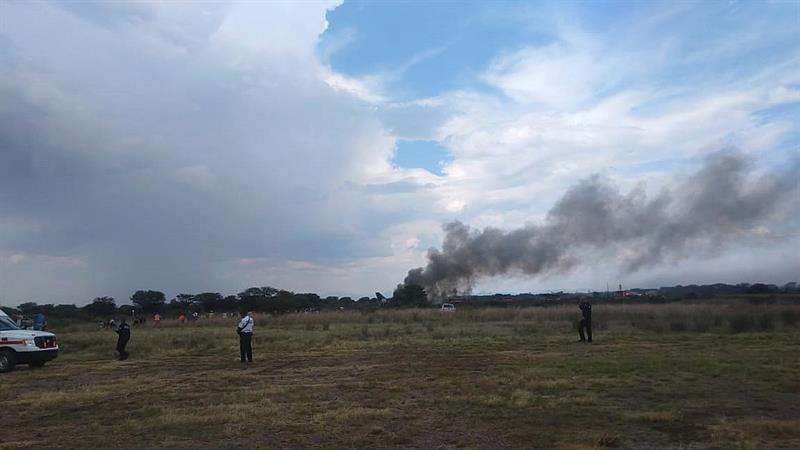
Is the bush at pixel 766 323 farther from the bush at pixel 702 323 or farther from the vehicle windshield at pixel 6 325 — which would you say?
the vehicle windshield at pixel 6 325

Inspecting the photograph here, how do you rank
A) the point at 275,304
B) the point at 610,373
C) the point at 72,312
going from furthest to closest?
the point at 275,304
the point at 72,312
the point at 610,373

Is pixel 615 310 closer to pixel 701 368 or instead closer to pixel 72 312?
pixel 701 368

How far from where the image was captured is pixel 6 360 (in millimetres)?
18156

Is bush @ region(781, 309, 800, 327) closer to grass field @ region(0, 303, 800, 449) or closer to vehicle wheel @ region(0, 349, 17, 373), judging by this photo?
grass field @ region(0, 303, 800, 449)

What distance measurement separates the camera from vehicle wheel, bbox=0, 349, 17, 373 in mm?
18141

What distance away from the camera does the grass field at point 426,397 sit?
27.5ft

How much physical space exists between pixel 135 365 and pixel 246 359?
3.48 metres

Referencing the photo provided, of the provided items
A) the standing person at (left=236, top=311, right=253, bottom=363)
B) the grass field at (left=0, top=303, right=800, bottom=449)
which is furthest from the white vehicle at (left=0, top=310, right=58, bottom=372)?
the standing person at (left=236, top=311, right=253, bottom=363)

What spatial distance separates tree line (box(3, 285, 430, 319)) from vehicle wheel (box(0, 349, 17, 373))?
→ 156ft

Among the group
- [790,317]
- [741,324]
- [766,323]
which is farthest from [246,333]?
[790,317]

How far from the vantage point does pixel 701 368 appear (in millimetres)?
14859

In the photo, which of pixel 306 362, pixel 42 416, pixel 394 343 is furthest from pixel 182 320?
pixel 42 416

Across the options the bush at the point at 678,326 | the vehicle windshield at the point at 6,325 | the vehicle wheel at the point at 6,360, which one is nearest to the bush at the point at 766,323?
the bush at the point at 678,326

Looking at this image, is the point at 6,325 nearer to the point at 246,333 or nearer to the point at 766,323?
the point at 246,333
